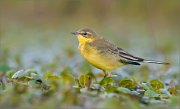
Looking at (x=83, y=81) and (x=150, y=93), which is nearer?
(x=150, y=93)

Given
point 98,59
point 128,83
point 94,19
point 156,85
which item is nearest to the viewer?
point 128,83

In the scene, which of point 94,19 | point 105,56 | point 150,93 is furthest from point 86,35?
point 94,19

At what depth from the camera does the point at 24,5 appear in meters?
19.0

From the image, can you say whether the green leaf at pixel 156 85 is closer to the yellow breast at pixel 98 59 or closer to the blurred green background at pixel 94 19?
the yellow breast at pixel 98 59

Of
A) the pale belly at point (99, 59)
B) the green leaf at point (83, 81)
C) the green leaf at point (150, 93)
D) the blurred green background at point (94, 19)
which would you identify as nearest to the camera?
the green leaf at point (150, 93)

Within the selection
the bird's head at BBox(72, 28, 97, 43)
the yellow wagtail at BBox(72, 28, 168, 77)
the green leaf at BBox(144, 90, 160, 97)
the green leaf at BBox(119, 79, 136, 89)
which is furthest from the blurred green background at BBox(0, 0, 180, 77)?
the green leaf at BBox(144, 90, 160, 97)

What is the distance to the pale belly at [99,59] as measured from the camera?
391 inches

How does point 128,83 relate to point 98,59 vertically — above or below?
below

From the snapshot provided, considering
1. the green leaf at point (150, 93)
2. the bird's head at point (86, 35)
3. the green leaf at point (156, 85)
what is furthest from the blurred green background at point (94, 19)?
the green leaf at point (150, 93)

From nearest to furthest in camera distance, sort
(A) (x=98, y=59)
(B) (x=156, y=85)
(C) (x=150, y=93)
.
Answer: (C) (x=150, y=93)
(B) (x=156, y=85)
(A) (x=98, y=59)

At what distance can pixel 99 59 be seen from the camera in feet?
32.6

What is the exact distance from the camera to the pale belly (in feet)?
32.6

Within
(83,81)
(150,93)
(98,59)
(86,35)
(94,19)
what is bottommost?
(150,93)

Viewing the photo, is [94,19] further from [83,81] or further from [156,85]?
[83,81]
